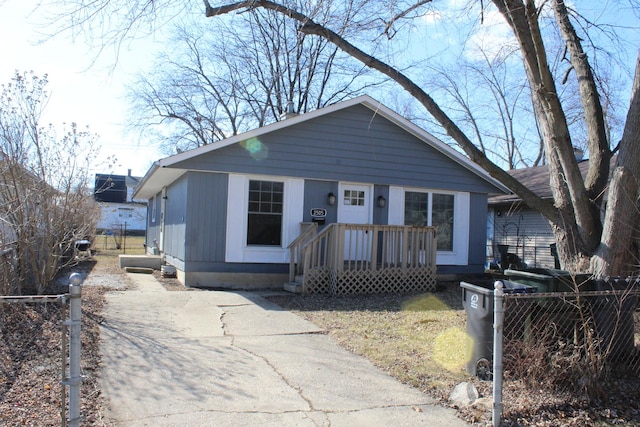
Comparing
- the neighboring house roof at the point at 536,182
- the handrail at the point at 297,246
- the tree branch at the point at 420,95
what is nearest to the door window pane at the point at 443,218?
the neighboring house roof at the point at 536,182

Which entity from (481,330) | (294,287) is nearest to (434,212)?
(294,287)

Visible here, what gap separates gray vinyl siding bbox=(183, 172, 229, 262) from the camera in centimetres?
1085

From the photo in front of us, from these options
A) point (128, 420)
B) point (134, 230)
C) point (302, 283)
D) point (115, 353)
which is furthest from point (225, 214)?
point (134, 230)

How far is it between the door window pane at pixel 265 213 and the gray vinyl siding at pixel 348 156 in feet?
1.35

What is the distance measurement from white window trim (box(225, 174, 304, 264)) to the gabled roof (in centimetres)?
92

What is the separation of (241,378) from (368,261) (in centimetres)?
642

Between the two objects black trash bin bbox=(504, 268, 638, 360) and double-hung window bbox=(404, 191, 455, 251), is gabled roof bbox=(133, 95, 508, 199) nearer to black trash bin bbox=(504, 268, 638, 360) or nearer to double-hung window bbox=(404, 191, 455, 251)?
double-hung window bbox=(404, 191, 455, 251)

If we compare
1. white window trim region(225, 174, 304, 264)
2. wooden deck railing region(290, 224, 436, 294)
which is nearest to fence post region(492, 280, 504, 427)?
wooden deck railing region(290, 224, 436, 294)

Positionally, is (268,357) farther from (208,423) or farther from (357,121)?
(357,121)

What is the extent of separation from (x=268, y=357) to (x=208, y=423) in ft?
6.08

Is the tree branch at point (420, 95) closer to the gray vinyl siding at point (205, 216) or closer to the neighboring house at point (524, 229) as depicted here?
the gray vinyl siding at point (205, 216)

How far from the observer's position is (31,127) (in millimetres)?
7500

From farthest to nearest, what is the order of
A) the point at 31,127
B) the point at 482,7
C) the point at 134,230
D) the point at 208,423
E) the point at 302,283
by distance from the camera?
the point at 134,230 < the point at 302,283 < the point at 31,127 < the point at 482,7 < the point at 208,423

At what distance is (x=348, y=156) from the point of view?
12.2 m
